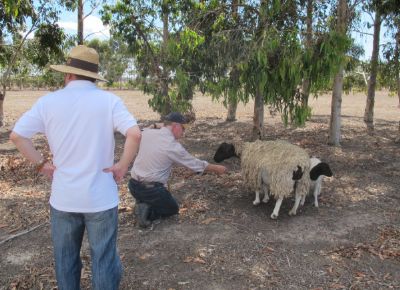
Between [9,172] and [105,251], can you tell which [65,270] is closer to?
[105,251]

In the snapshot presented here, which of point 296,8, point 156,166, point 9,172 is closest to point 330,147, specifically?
point 296,8

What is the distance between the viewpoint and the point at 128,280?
3.82m

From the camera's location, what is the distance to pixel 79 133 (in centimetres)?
263

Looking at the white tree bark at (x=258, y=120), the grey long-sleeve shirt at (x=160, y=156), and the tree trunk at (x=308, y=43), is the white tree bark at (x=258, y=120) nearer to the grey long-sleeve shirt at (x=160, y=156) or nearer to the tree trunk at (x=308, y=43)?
the tree trunk at (x=308, y=43)

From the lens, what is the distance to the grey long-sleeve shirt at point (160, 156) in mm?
4656

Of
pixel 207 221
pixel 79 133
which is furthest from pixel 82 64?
pixel 207 221

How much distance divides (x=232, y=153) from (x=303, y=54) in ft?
7.92

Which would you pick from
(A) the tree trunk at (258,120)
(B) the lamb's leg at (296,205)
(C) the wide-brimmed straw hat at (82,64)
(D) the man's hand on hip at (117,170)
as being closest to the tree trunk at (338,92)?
(A) the tree trunk at (258,120)

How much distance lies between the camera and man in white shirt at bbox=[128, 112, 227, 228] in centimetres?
466

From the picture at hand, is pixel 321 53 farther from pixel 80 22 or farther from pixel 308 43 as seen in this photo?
pixel 80 22

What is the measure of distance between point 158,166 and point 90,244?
203 centimetres

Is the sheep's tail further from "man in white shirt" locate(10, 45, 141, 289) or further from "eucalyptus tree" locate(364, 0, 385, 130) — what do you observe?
"eucalyptus tree" locate(364, 0, 385, 130)

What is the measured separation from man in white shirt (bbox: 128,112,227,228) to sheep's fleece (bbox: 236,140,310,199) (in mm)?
749

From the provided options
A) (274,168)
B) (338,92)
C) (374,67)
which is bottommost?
(274,168)
